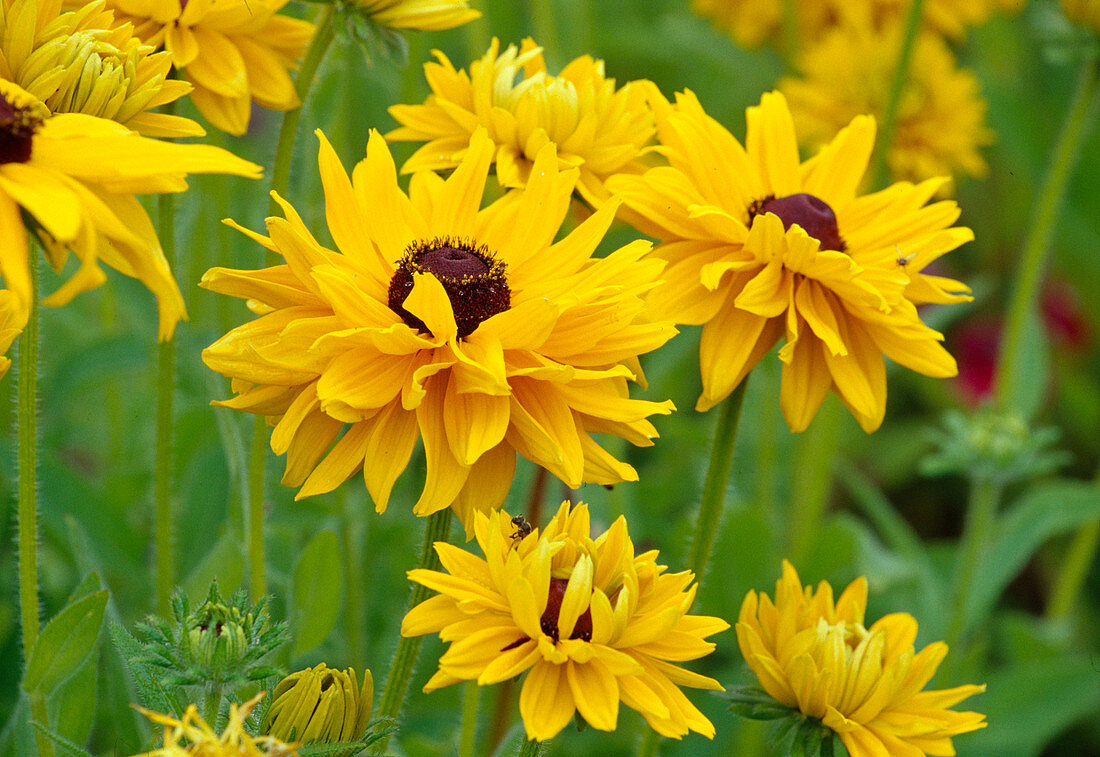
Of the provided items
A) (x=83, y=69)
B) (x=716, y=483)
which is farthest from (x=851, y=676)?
(x=83, y=69)

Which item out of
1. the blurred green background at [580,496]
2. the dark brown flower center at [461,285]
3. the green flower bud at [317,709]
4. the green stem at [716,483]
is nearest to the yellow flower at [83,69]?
the dark brown flower center at [461,285]

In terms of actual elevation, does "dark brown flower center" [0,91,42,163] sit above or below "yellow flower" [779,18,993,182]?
below

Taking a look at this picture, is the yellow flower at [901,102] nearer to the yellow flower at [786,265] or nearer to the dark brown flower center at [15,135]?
the yellow flower at [786,265]

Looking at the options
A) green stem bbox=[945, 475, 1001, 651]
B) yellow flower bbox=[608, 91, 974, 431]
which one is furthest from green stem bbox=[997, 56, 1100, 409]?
yellow flower bbox=[608, 91, 974, 431]

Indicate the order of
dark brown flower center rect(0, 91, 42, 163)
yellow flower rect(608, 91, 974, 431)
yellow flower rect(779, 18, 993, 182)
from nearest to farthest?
dark brown flower center rect(0, 91, 42, 163)
yellow flower rect(608, 91, 974, 431)
yellow flower rect(779, 18, 993, 182)

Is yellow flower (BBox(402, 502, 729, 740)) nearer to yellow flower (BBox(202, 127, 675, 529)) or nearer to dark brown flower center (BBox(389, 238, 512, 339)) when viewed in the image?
yellow flower (BBox(202, 127, 675, 529))

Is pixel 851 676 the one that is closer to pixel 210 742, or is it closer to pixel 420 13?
pixel 210 742

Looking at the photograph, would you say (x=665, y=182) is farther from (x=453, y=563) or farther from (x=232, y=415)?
(x=232, y=415)
